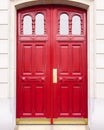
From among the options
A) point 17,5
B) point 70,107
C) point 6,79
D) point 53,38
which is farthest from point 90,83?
point 17,5

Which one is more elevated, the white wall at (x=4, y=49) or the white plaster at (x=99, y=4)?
the white plaster at (x=99, y=4)

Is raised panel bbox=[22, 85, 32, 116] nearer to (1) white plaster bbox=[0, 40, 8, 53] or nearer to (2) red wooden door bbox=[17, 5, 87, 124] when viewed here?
(2) red wooden door bbox=[17, 5, 87, 124]

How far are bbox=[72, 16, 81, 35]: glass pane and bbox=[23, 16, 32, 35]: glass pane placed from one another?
1125 mm

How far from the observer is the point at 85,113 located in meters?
8.34

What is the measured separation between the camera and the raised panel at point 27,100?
27.4 feet

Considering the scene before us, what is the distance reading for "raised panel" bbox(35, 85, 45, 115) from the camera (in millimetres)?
8336

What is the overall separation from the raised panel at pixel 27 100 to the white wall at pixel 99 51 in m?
1.73

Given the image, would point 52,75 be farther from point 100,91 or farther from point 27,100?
point 100,91

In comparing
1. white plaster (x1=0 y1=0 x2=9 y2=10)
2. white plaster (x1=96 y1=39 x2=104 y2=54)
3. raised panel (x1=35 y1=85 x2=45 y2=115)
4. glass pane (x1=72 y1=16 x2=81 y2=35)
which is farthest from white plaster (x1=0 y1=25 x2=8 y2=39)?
white plaster (x1=96 y1=39 x2=104 y2=54)

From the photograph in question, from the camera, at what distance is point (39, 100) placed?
8.33 meters

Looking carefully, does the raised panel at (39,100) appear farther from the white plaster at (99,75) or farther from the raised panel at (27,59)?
the white plaster at (99,75)

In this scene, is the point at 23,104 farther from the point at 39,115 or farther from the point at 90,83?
the point at 90,83

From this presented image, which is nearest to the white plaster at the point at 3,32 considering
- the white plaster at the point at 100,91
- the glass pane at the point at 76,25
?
the glass pane at the point at 76,25

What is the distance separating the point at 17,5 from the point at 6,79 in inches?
73.5
